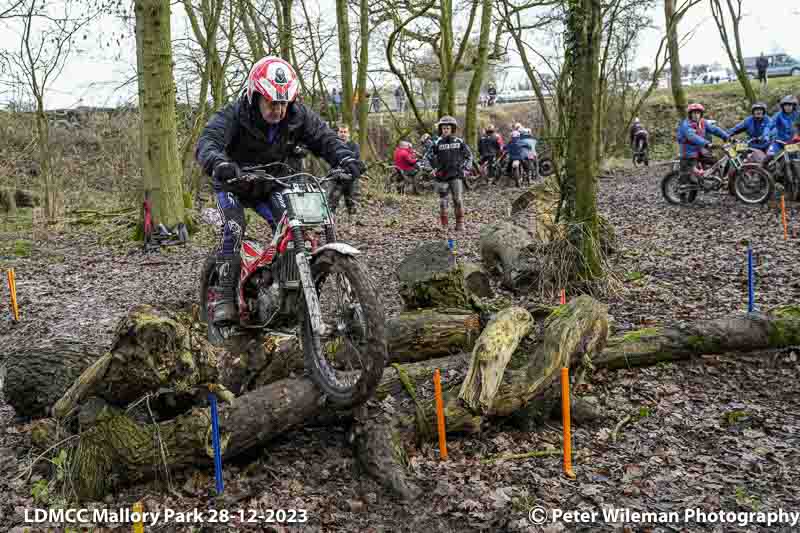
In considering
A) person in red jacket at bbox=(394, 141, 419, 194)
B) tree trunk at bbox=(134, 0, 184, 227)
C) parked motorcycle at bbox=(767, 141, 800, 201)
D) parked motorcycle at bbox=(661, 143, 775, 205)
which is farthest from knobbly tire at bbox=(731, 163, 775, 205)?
tree trunk at bbox=(134, 0, 184, 227)

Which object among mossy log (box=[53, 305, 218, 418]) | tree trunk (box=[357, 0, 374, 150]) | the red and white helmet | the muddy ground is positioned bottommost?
the muddy ground

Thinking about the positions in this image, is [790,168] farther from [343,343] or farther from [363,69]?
[363,69]

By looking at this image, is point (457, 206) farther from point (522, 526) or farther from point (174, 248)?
point (522, 526)

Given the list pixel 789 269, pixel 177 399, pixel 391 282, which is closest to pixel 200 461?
pixel 177 399

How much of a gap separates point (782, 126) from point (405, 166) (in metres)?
10.4

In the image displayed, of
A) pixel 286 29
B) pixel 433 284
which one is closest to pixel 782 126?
pixel 433 284

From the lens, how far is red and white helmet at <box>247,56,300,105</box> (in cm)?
444

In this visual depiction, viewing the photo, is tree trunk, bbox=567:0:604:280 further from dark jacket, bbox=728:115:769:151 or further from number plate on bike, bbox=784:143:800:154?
dark jacket, bbox=728:115:769:151

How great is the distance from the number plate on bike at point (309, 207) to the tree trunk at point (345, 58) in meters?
15.8

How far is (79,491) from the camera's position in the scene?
3596mm

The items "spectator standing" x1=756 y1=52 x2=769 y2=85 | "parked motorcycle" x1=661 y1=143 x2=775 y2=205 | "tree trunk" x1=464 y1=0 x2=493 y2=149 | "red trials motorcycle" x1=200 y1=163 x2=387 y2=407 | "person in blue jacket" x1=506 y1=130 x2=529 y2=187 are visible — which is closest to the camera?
"red trials motorcycle" x1=200 y1=163 x2=387 y2=407

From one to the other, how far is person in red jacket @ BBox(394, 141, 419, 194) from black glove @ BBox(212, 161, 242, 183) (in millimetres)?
16130

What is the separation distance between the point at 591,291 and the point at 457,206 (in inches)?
219

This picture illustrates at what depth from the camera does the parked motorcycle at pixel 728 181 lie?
12641 mm
